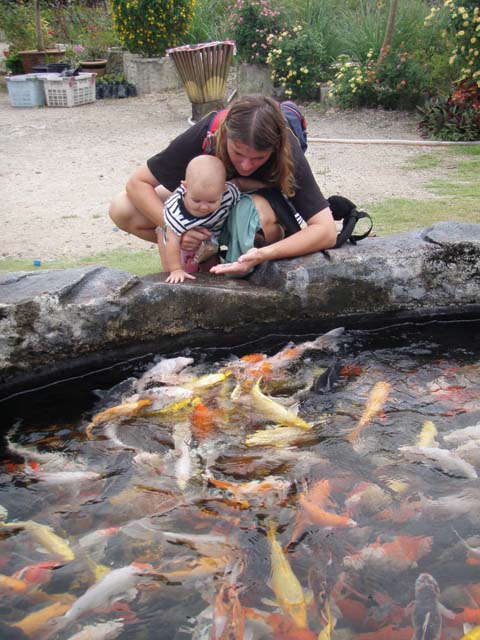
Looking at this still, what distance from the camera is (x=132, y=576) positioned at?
2299 mm

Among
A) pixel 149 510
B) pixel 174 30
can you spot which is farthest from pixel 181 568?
pixel 174 30

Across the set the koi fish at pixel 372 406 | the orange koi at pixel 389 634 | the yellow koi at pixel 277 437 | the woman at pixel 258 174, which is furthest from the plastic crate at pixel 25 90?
the orange koi at pixel 389 634

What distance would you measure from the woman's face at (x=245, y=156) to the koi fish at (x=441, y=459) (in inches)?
66.6

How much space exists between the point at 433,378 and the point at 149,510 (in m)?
1.70

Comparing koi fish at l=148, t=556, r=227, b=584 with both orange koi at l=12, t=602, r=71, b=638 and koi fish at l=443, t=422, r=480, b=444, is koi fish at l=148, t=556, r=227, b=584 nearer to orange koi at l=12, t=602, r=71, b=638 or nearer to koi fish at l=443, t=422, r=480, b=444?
orange koi at l=12, t=602, r=71, b=638

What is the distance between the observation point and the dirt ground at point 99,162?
6.04 metres

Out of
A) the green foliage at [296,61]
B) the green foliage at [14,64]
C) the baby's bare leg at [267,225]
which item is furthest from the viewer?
the green foliage at [14,64]

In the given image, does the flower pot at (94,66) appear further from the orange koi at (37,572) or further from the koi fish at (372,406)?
the orange koi at (37,572)

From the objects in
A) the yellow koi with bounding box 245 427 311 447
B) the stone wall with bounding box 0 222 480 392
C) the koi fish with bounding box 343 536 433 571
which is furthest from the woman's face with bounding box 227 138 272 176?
the koi fish with bounding box 343 536 433 571

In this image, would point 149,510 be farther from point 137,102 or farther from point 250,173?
point 137,102

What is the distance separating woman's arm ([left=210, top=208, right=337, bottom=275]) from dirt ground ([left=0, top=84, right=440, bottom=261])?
6.97ft

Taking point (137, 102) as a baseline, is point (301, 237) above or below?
above

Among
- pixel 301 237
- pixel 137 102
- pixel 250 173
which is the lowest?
pixel 137 102

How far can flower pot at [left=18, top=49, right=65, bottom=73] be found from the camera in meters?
15.7
